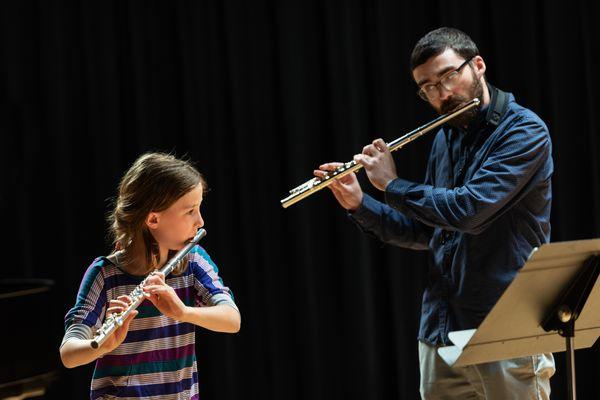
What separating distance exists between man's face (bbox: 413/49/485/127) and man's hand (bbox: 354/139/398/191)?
0.23 meters

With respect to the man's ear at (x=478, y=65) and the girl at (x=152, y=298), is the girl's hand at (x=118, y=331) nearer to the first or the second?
the girl at (x=152, y=298)

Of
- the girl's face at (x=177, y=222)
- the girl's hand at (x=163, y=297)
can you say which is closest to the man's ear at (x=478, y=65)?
the girl's face at (x=177, y=222)

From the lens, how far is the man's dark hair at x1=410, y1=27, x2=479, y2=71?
2.43 metres

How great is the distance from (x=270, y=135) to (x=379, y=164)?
1361mm

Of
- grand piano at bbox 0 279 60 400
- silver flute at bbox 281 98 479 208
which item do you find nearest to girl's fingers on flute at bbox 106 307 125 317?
grand piano at bbox 0 279 60 400

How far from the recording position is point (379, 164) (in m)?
2.50

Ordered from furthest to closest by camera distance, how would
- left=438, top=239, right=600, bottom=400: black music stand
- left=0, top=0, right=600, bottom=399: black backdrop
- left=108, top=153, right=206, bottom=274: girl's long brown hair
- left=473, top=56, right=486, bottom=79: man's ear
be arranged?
left=0, top=0, right=600, bottom=399: black backdrop < left=473, top=56, right=486, bottom=79: man's ear < left=108, top=153, right=206, bottom=274: girl's long brown hair < left=438, top=239, right=600, bottom=400: black music stand

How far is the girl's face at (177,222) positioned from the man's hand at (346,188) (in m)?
0.62

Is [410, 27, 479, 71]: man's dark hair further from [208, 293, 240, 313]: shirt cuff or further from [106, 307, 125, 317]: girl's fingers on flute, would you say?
[106, 307, 125, 317]: girl's fingers on flute

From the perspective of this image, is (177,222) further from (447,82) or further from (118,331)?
(447,82)

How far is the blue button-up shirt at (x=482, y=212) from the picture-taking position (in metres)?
2.24

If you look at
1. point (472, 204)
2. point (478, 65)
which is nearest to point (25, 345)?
point (472, 204)

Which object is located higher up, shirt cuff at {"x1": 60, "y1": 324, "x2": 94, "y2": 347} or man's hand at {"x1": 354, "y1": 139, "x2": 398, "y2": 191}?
man's hand at {"x1": 354, "y1": 139, "x2": 398, "y2": 191}

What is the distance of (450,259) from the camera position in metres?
2.38
